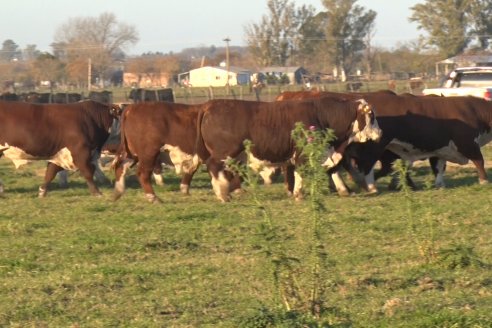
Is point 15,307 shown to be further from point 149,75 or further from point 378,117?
point 149,75

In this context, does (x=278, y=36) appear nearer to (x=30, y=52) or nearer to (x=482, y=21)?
(x=482, y=21)

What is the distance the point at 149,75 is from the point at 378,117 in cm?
8576

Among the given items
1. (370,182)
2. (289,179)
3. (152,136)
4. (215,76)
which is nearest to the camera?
(152,136)

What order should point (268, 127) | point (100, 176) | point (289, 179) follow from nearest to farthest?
point (268, 127) < point (289, 179) < point (100, 176)

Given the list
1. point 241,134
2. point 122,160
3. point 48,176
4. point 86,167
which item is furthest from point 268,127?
point 48,176

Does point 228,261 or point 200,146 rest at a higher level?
point 200,146

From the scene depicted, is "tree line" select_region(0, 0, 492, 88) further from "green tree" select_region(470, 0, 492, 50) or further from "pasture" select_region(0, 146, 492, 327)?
"pasture" select_region(0, 146, 492, 327)

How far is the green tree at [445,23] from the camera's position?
74000 mm

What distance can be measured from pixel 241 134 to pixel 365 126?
1.86 meters

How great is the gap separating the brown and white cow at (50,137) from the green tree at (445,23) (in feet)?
→ 195

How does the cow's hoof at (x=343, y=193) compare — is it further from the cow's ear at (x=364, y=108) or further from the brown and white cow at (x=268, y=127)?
the cow's ear at (x=364, y=108)

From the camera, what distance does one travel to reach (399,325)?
279 inches

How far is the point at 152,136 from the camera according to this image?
15227 millimetres

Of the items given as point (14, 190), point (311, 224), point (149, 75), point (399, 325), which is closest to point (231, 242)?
point (311, 224)
